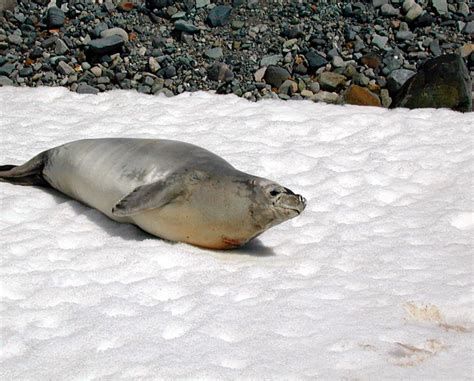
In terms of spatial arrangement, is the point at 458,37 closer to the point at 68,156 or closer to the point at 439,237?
the point at 439,237

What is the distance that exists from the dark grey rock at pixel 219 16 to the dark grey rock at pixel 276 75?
1.31m

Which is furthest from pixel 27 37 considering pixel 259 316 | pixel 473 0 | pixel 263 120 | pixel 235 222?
pixel 259 316

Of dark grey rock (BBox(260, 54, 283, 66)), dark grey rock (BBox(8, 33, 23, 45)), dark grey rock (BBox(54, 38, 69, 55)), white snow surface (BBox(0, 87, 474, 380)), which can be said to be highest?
dark grey rock (BBox(8, 33, 23, 45))

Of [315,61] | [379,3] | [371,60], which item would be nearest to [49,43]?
[315,61]

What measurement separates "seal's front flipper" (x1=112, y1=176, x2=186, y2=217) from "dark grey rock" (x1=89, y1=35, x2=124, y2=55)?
15.0 ft

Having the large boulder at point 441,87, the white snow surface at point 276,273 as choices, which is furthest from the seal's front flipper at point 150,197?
the large boulder at point 441,87

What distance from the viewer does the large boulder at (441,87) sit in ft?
21.3

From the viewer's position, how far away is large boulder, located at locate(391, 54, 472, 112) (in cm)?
648

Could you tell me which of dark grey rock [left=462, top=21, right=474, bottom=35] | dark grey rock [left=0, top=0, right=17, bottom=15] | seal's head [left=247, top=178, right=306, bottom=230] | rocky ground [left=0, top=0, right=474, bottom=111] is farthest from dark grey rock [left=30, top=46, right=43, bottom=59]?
seal's head [left=247, top=178, right=306, bottom=230]

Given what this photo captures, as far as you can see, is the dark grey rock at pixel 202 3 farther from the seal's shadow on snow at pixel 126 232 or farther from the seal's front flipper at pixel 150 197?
the seal's front flipper at pixel 150 197

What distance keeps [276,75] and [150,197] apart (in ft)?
13.2

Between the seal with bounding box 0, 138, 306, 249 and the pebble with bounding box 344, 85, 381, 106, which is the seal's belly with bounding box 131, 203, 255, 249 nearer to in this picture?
the seal with bounding box 0, 138, 306, 249

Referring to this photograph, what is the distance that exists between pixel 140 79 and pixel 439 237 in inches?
174

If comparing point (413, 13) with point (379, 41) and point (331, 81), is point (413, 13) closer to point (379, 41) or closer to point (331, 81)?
point (379, 41)
